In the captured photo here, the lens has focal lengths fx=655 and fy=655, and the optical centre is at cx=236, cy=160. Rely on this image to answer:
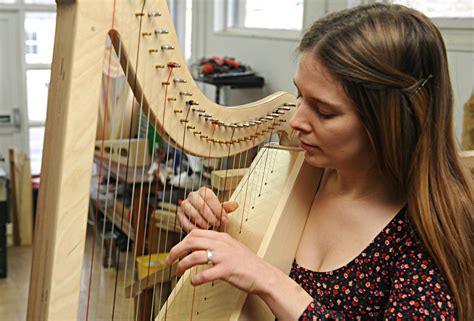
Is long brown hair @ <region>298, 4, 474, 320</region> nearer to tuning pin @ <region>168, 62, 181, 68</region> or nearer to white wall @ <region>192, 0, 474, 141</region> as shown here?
tuning pin @ <region>168, 62, 181, 68</region>

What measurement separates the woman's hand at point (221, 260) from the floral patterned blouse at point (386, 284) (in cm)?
10

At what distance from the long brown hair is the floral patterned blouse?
3 cm

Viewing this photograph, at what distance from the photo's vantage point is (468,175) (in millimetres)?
1086

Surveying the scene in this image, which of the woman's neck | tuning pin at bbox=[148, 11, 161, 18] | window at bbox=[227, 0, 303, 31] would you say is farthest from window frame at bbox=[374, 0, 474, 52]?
tuning pin at bbox=[148, 11, 161, 18]

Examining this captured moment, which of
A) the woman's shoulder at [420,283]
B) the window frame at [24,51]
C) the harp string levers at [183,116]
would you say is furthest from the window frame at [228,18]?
the woman's shoulder at [420,283]

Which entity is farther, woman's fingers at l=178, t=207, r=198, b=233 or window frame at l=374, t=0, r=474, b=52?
window frame at l=374, t=0, r=474, b=52

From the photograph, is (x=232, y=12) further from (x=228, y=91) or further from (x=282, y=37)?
(x=282, y=37)

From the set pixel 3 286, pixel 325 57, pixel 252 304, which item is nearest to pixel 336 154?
pixel 325 57

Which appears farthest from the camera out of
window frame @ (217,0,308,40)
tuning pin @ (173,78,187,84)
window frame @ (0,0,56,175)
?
window frame @ (0,0,56,175)

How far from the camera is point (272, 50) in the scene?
140 inches

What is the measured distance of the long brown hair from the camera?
984 millimetres

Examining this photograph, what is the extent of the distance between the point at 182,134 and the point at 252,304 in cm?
32

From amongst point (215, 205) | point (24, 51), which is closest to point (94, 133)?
point (215, 205)

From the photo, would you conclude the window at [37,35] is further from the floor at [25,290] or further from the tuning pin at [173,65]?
the tuning pin at [173,65]
